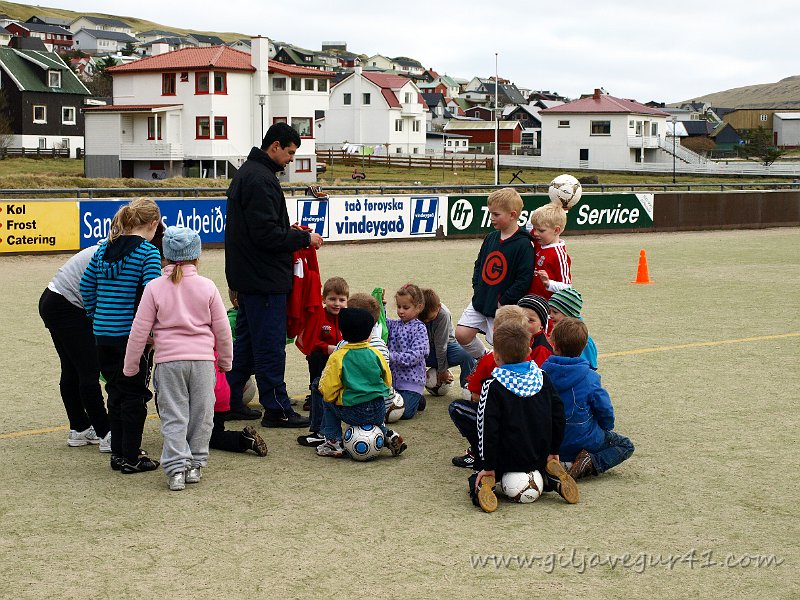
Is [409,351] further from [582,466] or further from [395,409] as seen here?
[582,466]

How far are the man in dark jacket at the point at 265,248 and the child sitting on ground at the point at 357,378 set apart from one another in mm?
Answer: 832

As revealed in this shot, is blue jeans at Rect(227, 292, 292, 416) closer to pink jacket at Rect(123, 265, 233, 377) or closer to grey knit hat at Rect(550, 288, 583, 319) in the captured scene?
pink jacket at Rect(123, 265, 233, 377)

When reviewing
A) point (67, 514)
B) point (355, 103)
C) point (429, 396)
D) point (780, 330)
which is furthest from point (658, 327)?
point (355, 103)

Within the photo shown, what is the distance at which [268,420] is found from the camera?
831 centimetres

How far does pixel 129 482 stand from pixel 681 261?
56.2ft

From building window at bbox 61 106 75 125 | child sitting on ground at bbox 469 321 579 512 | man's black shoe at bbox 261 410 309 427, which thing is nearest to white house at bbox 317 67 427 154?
building window at bbox 61 106 75 125

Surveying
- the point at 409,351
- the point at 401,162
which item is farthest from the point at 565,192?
the point at 401,162

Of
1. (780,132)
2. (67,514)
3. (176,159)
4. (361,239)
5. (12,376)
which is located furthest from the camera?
(780,132)

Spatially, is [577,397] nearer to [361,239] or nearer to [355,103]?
[361,239]

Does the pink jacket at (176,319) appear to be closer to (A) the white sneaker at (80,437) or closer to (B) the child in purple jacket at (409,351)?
(A) the white sneaker at (80,437)

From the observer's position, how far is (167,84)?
62969 mm

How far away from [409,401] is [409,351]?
0.40 meters

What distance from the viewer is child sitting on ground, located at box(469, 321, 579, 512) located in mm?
6246

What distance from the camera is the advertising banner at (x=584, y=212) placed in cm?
2725
